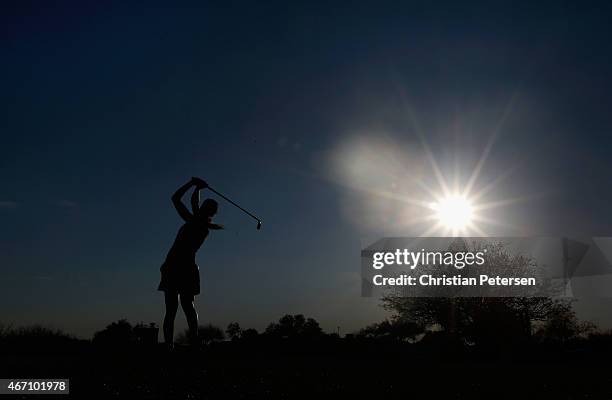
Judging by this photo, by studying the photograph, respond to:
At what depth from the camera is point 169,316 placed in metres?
10.3

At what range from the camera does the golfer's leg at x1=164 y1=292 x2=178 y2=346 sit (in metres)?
10.2

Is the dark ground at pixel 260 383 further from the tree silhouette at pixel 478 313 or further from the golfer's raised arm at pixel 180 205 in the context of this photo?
the tree silhouette at pixel 478 313

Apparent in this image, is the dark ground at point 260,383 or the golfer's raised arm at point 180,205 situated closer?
the dark ground at point 260,383

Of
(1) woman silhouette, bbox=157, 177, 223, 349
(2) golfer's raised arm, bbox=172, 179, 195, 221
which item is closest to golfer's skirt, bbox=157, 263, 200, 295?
(1) woman silhouette, bbox=157, 177, 223, 349

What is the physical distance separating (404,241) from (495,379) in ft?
162

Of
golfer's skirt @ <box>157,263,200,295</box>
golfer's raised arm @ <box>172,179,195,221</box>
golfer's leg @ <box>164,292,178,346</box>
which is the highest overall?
golfer's raised arm @ <box>172,179,195,221</box>

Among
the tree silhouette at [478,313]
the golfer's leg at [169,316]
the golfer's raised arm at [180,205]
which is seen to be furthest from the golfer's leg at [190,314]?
the tree silhouette at [478,313]

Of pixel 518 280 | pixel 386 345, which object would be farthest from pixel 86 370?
pixel 518 280

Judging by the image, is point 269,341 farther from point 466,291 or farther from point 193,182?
point 466,291

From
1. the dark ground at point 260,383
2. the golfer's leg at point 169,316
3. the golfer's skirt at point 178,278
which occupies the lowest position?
the dark ground at point 260,383

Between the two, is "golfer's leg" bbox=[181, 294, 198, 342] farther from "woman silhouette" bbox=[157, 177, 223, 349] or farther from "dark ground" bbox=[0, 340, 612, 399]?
"dark ground" bbox=[0, 340, 612, 399]

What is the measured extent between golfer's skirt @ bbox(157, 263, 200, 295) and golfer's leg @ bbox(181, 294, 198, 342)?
127mm

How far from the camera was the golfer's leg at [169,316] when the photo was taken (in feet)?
33.6

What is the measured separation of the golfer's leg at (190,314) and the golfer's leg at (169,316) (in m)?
0.21
